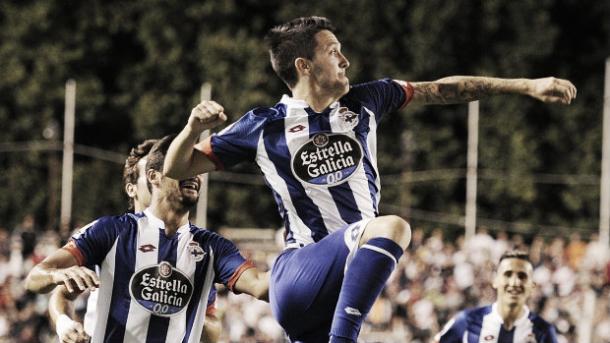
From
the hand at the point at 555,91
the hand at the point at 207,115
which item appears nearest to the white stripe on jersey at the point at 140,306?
the hand at the point at 207,115

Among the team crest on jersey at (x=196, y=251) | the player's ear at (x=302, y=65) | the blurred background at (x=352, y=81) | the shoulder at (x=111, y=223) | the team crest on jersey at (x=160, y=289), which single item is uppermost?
the blurred background at (x=352, y=81)

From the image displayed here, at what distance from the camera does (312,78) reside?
5.68 m

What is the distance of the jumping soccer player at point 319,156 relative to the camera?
16.5 feet

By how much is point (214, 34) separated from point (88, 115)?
473 cm

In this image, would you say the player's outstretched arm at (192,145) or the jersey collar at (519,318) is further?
the jersey collar at (519,318)

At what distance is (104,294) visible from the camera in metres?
5.87

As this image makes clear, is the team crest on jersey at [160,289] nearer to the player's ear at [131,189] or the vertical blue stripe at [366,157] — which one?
the player's ear at [131,189]

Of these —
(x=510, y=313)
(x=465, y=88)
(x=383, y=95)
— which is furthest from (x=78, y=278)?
(x=510, y=313)

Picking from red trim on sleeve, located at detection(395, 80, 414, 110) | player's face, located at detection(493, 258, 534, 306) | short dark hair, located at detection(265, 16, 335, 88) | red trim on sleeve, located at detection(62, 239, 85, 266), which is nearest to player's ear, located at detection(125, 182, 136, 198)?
red trim on sleeve, located at detection(62, 239, 85, 266)

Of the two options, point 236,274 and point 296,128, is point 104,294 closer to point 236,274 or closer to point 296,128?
point 236,274

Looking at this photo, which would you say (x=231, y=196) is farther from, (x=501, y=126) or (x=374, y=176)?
(x=374, y=176)

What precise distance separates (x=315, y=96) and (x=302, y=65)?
18 centimetres

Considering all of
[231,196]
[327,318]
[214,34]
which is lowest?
[327,318]

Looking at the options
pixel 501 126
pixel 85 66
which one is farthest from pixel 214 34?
pixel 501 126
